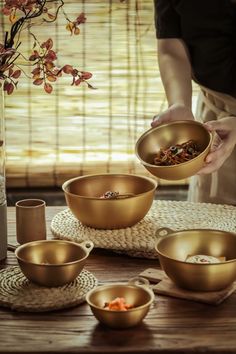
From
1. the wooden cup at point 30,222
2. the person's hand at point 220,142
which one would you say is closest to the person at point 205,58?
the person's hand at point 220,142

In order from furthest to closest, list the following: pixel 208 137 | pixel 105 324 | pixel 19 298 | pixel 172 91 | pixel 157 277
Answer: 1. pixel 172 91
2. pixel 208 137
3. pixel 157 277
4. pixel 19 298
5. pixel 105 324

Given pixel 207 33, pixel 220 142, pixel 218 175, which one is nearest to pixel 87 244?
pixel 220 142

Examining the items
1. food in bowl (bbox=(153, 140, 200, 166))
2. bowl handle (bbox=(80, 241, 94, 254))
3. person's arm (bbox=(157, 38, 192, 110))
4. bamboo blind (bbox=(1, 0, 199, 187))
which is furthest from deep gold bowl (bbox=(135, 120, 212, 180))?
bamboo blind (bbox=(1, 0, 199, 187))

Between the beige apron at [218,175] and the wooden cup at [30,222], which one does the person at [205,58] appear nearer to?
the beige apron at [218,175]

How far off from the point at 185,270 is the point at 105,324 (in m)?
0.18

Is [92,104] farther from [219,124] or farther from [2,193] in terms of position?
[2,193]

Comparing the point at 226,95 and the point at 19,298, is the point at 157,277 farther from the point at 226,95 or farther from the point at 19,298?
the point at 226,95

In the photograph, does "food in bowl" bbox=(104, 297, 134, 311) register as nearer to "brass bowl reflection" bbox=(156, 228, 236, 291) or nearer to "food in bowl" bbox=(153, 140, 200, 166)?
"brass bowl reflection" bbox=(156, 228, 236, 291)

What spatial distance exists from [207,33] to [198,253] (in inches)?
34.1

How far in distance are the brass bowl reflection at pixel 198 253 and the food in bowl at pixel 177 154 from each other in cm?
16

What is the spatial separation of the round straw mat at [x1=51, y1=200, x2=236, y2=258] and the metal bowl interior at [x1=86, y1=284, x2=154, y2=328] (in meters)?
0.30

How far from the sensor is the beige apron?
86.6 inches

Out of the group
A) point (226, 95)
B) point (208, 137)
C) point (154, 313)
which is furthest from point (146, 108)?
point (154, 313)

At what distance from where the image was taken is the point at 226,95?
7.20 feet
